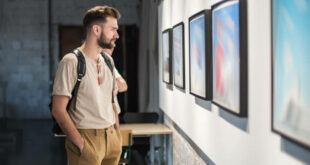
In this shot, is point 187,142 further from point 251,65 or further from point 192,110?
point 251,65

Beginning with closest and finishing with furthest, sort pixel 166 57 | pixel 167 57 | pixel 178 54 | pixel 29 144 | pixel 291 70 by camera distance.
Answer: pixel 291 70 → pixel 178 54 → pixel 167 57 → pixel 166 57 → pixel 29 144

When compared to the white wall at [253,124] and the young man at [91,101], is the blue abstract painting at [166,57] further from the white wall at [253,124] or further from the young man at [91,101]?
the young man at [91,101]

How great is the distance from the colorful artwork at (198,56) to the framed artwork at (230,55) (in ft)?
0.89

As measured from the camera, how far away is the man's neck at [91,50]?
3059mm

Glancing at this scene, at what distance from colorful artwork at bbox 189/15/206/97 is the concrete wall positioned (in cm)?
838

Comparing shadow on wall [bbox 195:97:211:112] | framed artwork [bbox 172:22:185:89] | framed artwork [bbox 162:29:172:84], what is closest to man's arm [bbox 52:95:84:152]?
shadow on wall [bbox 195:97:211:112]

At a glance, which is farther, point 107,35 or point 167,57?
point 167,57

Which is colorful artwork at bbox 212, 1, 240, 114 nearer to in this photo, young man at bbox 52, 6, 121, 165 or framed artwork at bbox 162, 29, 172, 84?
young man at bbox 52, 6, 121, 165

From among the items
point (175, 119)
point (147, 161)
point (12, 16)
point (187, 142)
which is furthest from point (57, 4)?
point (187, 142)

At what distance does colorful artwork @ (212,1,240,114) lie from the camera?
233 centimetres

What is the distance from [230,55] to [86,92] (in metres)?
1.00

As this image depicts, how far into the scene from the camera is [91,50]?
3.06 meters

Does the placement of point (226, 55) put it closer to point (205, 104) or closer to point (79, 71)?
point (205, 104)

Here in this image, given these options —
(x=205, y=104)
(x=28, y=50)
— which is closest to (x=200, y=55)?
(x=205, y=104)
